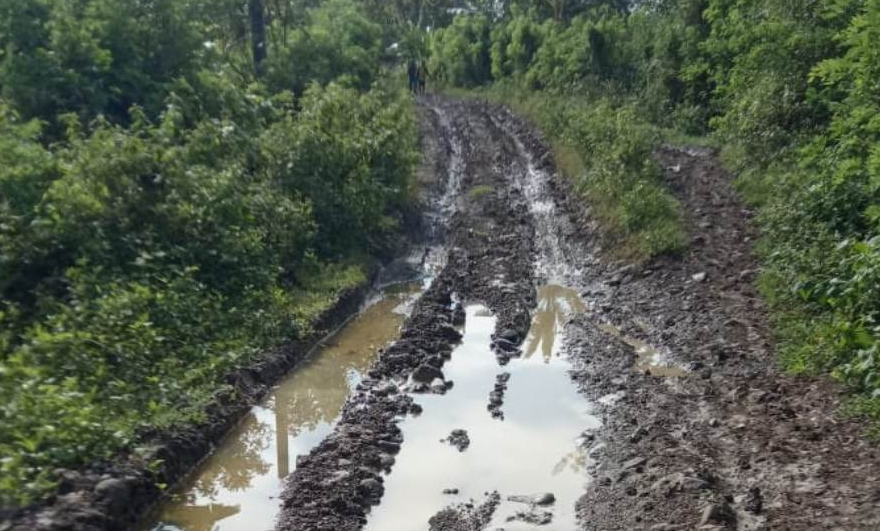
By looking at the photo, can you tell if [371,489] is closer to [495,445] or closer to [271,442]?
[495,445]

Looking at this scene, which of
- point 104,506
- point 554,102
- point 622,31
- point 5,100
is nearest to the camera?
point 104,506

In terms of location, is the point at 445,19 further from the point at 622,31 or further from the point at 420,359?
the point at 420,359

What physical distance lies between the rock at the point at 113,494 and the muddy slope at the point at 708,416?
3.70 metres

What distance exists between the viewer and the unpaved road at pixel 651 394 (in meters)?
5.68

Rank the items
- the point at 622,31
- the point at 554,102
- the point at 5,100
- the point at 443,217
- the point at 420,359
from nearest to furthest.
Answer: the point at 420,359 → the point at 5,100 → the point at 443,217 → the point at 554,102 → the point at 622,31

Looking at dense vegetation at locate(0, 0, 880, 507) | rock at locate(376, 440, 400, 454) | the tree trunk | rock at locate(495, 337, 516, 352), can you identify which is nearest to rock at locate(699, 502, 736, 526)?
dense vegetation at locate(0, 0, 880, 507)

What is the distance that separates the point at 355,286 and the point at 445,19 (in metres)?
41.8

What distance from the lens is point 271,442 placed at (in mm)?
7578

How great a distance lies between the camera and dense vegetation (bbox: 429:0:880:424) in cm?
745

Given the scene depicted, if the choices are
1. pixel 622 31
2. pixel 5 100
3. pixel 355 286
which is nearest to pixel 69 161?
pixel 5 100

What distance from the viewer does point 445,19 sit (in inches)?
1953

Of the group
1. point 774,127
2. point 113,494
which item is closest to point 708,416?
point 113,494

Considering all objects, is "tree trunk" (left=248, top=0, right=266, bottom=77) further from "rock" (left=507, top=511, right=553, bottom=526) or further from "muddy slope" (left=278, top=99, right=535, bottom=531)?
"rock" (left=507, top=511, right=553, bottom=526)

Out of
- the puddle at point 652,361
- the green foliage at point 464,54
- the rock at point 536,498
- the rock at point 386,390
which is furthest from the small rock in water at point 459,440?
the green foliage at point 464,54
